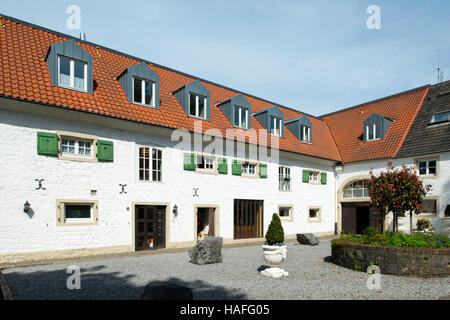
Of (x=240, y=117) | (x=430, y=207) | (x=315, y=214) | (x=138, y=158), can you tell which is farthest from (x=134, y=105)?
(x=430, y=207)

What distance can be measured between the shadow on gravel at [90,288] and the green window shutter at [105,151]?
4.83 meters

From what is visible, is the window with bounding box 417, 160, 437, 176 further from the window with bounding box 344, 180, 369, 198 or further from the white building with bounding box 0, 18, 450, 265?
the window with bounding box 344, 180, 369, 198

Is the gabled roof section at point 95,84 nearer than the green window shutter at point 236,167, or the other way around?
the gabled roof section at point 95,84

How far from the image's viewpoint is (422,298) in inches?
267

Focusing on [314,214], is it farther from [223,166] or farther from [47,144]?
[47,144]

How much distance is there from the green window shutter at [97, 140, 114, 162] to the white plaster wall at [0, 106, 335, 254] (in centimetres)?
24

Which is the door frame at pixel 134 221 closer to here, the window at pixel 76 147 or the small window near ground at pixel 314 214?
the window at pixel 76 147

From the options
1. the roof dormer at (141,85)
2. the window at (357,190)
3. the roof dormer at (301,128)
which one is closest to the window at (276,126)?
the roof dormer at (301,128)

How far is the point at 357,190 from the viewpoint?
21844 millimetres

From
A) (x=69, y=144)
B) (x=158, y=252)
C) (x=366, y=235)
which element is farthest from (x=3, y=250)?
(x=366, y=235)

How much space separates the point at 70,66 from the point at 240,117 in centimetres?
909

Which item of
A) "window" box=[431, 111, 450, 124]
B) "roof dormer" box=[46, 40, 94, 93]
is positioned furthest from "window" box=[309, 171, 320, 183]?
"roof dormer" box=[46, 40, 94, 93]

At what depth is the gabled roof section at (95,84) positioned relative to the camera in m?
11.5

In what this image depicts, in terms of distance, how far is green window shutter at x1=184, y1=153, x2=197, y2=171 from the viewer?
1513 centimetres
